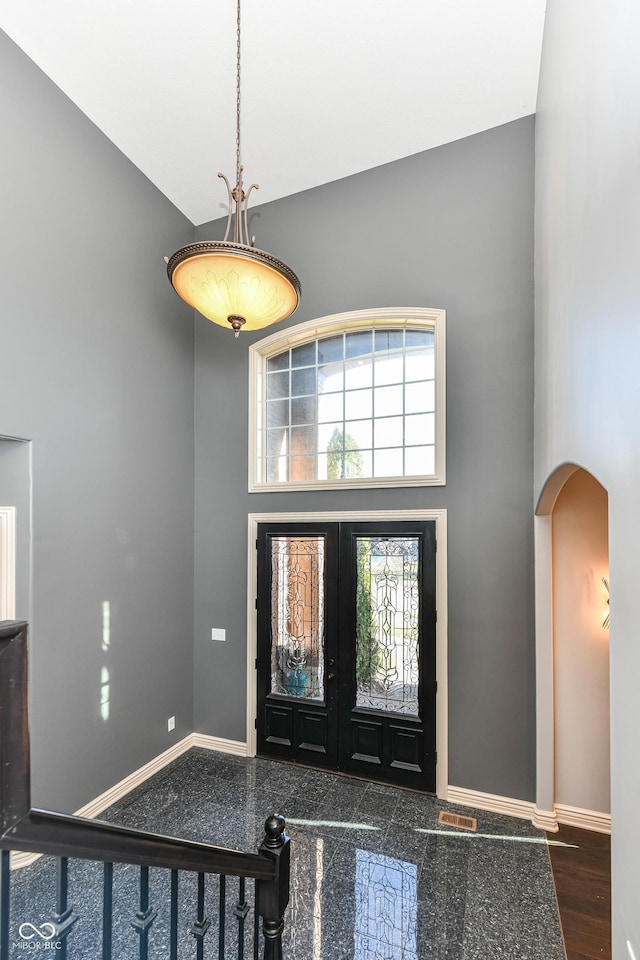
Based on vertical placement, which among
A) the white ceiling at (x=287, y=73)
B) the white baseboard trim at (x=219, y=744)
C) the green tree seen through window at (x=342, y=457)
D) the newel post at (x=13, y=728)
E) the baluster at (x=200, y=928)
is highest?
the white ceiling at (x=287, y=73)

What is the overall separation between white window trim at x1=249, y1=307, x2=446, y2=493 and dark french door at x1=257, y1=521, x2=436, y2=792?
1.12ft

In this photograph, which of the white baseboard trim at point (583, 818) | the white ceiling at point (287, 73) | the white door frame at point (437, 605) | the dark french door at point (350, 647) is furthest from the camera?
the dark french door at point (350, 647)

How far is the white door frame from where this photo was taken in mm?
3604

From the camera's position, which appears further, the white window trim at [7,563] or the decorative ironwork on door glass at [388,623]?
the decorative ironwork on door glass at [388,623]

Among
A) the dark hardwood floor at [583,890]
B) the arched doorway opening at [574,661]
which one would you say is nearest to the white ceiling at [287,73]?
the arched doorway opening at [574,661]

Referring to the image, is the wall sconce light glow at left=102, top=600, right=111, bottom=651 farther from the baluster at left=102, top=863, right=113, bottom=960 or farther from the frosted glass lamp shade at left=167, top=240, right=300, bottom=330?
the baluster at left=102, top=863, right=113, bottom=960

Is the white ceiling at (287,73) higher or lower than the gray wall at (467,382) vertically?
higher

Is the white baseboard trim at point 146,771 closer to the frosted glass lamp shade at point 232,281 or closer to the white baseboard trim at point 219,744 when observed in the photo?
the white baseboard trim at point 219,744

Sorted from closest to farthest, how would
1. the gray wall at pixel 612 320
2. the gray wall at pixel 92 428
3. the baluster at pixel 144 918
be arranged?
the baluster at pixel 144 918 < the gray wall at pixel 612 320 < the gray wall at pixel 92 428

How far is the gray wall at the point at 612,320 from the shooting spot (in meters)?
1.08

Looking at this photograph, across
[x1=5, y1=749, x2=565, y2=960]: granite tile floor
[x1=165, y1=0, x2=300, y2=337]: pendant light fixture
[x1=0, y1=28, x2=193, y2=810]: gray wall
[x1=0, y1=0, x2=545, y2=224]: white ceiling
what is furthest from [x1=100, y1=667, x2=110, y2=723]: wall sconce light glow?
[x1=0, y1=0, x2=545, y2=224]: white ceiling

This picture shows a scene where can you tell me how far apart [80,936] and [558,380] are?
3526mm

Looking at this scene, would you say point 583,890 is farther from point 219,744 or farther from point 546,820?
point 219,744

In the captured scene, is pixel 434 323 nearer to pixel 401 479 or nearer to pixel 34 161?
pixel 401 479
